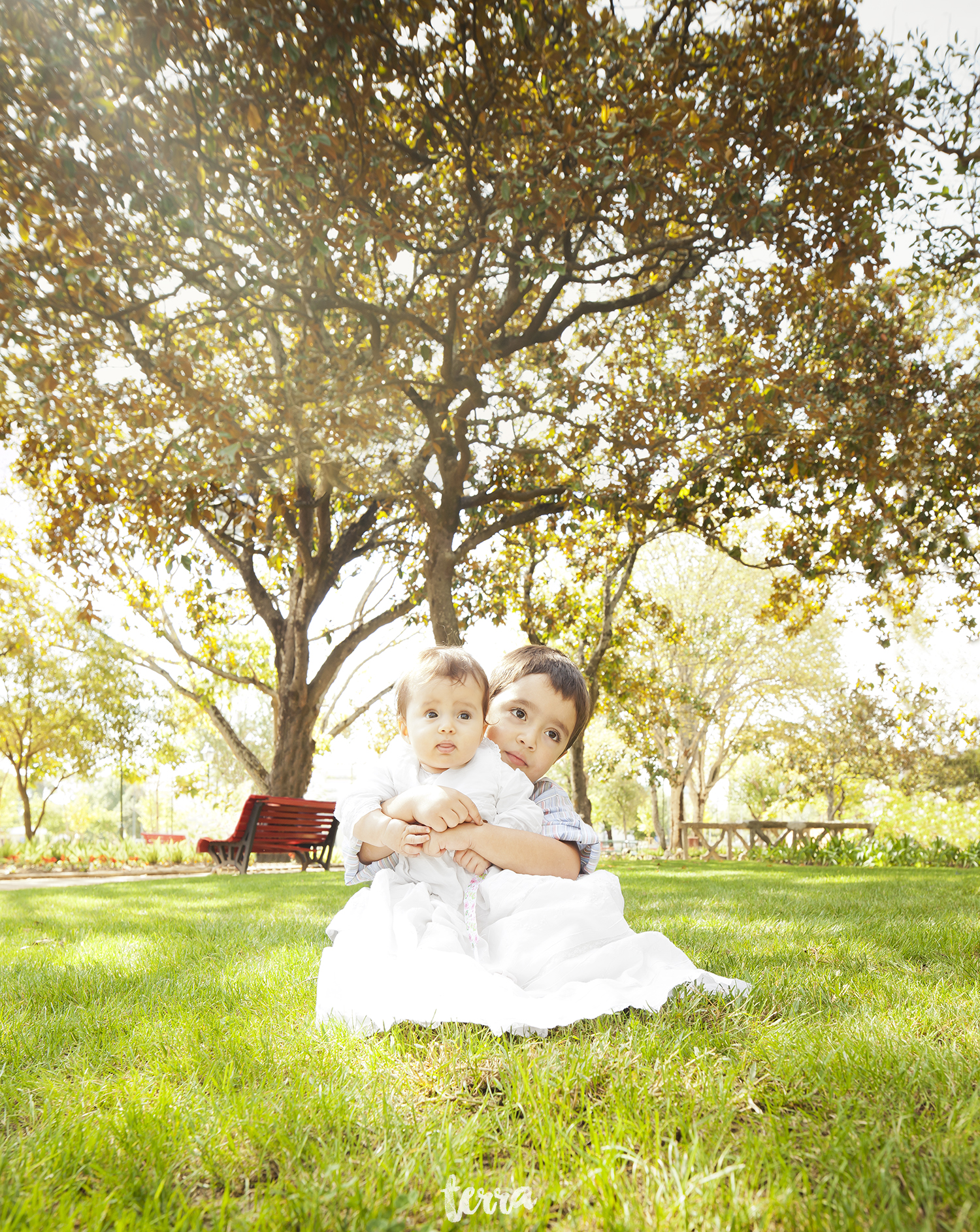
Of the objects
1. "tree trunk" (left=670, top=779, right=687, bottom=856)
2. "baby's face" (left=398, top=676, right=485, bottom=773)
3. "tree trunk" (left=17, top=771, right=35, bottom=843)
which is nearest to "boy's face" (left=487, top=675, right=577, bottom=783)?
"baby's face" (left=398, top=676, right=485, bottom=773)

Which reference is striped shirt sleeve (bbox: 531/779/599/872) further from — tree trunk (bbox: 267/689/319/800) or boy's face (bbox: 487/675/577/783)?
tree trunk (bbox: 267/689/319/800)

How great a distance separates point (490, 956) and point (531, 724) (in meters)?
0.83

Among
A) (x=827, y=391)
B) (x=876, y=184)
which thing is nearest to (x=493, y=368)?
(x=827, y=391)

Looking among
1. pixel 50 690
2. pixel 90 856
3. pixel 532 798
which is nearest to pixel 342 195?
pixel 532 798

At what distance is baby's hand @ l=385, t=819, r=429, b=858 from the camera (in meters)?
2.51

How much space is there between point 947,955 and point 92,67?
7814mm

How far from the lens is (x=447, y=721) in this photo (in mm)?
2607

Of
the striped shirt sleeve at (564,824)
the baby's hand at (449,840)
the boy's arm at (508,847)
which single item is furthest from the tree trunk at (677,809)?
the baby's hand at (449,840)

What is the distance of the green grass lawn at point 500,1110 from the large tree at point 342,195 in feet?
17.7

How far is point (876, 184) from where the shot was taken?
7145 mm

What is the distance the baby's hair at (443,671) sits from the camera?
103 inches

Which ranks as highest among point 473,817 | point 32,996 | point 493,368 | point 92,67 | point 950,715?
point 493,368

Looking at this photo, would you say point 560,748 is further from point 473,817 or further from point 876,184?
point 876,184

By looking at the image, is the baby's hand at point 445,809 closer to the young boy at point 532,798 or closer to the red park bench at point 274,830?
the young boy at point 532,798
